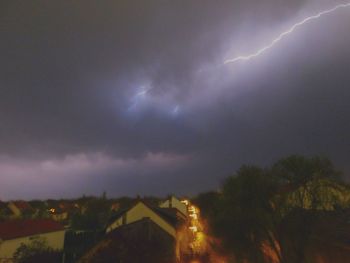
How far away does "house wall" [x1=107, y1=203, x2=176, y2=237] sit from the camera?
40.7 metres

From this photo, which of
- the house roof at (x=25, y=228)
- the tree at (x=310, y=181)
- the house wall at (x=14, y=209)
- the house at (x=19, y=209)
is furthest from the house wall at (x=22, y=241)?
the house wall at (x=14, y=209)

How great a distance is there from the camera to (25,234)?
35.8 m

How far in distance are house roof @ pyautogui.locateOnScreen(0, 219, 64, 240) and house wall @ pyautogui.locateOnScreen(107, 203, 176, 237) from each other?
8.15 meters

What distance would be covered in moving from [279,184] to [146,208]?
20.3 meters

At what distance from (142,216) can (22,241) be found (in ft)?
46.6

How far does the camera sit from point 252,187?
1090 inches

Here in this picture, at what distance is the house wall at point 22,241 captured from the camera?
32344mm

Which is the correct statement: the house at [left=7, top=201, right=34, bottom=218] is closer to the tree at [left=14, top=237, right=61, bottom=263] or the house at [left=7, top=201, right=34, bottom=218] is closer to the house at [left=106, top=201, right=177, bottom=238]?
the tree at [left=14, top=237, right=61, bottom=263]

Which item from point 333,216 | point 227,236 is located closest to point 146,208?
point 227,236

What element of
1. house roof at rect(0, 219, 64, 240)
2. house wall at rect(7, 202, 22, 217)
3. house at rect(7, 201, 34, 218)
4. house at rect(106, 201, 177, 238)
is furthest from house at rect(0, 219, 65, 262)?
house wall at rect(7, 202, 22, 217)

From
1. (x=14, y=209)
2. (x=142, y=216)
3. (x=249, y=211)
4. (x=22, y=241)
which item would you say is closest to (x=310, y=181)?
(x=249, y=211)

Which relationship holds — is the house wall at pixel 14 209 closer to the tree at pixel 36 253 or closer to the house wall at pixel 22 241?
the house wall at pixel 22 241

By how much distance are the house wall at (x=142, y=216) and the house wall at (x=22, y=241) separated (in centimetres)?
702

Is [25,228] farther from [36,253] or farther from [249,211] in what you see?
[249,211]
